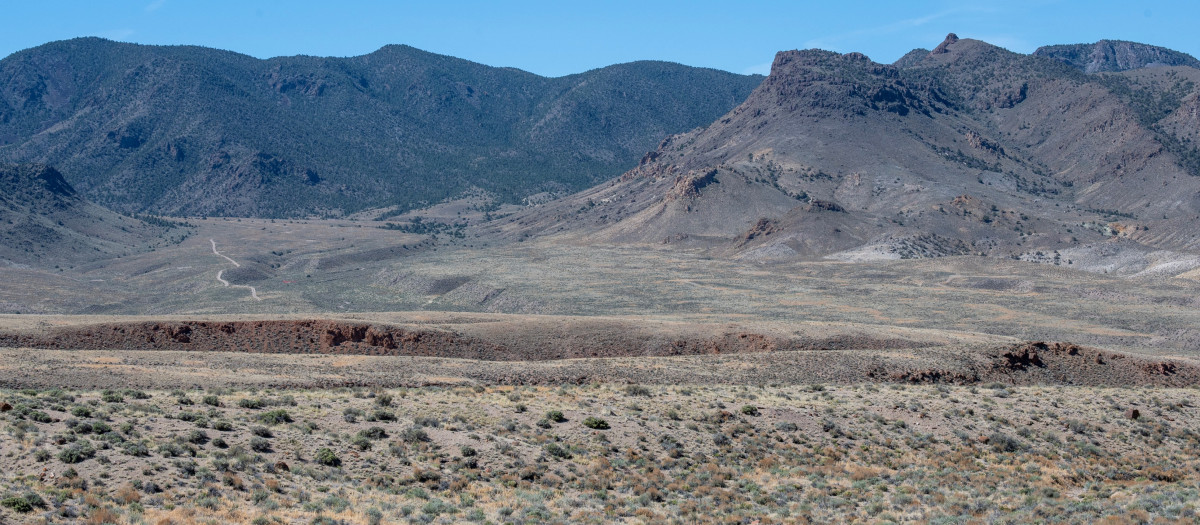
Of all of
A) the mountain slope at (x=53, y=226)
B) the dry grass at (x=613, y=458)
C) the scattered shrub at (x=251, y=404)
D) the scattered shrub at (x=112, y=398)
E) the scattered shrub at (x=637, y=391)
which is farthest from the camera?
the mountain slope at (x=53, y=226)

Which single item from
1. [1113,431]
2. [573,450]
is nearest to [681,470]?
[573,450]

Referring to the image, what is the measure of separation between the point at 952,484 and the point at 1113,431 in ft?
30.3

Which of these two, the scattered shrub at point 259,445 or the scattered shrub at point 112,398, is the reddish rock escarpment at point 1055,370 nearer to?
the scattered shrub at point 259,445

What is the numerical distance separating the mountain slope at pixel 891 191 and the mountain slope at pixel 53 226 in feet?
189

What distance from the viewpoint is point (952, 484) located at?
2352cm

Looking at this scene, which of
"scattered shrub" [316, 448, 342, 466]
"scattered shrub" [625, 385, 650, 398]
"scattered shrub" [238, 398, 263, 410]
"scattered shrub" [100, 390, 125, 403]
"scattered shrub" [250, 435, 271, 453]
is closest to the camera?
"scattered shrub" [316, 448, 342, 466]

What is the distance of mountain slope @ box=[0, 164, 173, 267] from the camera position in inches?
5027

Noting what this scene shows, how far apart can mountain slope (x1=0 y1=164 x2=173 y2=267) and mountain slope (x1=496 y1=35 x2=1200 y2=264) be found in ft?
189

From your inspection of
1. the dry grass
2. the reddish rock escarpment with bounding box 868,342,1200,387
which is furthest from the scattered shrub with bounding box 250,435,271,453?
the reddish rock escarpment with bounding box 868,342,1200,387

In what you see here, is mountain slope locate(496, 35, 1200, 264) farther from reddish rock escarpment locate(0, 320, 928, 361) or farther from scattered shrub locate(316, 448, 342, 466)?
scattered shrub locate(316, 448, 342, 466)

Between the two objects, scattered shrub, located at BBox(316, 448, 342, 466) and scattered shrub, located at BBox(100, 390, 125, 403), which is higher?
scattered shrub, located at BBox(100, 390, 125, 403)

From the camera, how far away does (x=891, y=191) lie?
158m

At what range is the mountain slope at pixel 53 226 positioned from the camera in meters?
128

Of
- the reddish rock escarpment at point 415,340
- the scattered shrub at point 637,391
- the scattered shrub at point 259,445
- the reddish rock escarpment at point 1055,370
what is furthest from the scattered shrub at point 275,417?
the reddish rock escarpment at point 1055,370
